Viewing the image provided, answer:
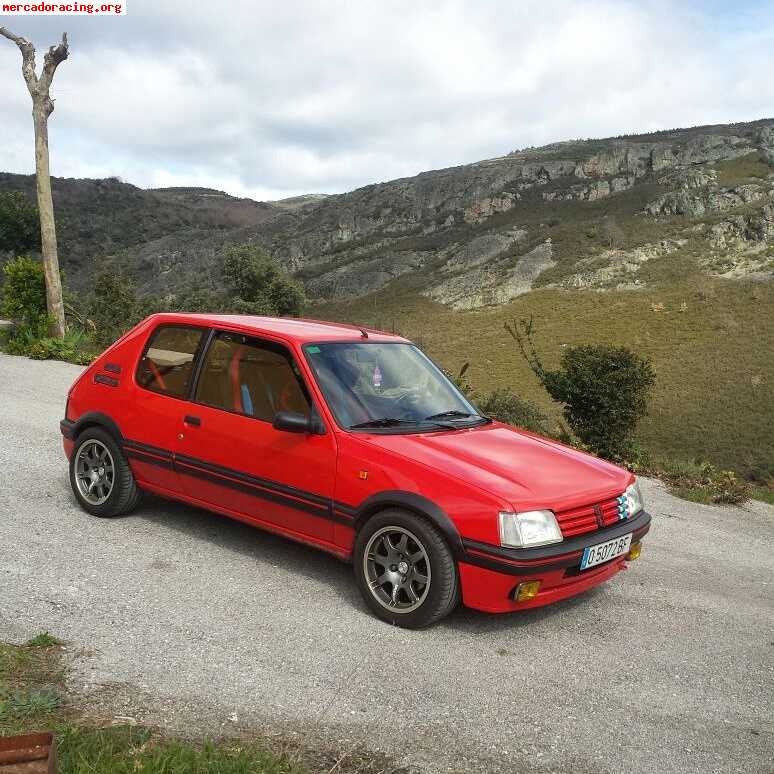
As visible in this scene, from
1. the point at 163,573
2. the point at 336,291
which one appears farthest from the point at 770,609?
the point at 336,291

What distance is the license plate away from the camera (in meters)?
4.06

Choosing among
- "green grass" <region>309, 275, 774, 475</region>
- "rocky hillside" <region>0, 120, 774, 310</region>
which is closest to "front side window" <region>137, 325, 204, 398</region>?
"green grass" <region>309, 275, 774, 475</region>

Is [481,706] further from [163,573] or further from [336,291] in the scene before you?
[336,291]

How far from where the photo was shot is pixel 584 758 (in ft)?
9.81

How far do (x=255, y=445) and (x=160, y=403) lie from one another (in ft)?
3.29

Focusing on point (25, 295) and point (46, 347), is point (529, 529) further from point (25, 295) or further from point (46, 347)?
point (25, 295)

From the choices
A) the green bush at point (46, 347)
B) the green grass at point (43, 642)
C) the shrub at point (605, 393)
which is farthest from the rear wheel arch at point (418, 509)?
the green bush at point (46, 347)

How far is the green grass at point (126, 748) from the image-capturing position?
99.3 inches

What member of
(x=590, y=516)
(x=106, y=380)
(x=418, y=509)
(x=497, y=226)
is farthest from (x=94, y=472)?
(x=497, y=226)

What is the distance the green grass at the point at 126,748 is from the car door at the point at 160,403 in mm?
2118

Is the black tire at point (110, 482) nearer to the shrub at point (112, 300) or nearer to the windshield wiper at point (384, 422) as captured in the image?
the windshield wiper at point (384, 422)

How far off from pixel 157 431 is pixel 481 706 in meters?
3.01

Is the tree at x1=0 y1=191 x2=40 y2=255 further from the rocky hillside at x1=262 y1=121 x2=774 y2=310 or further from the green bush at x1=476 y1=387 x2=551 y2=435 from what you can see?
the rocky hillside at x1=262 y1=121 x2=774 y2=310

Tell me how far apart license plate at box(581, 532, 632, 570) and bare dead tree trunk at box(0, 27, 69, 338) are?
14153 millimetres
